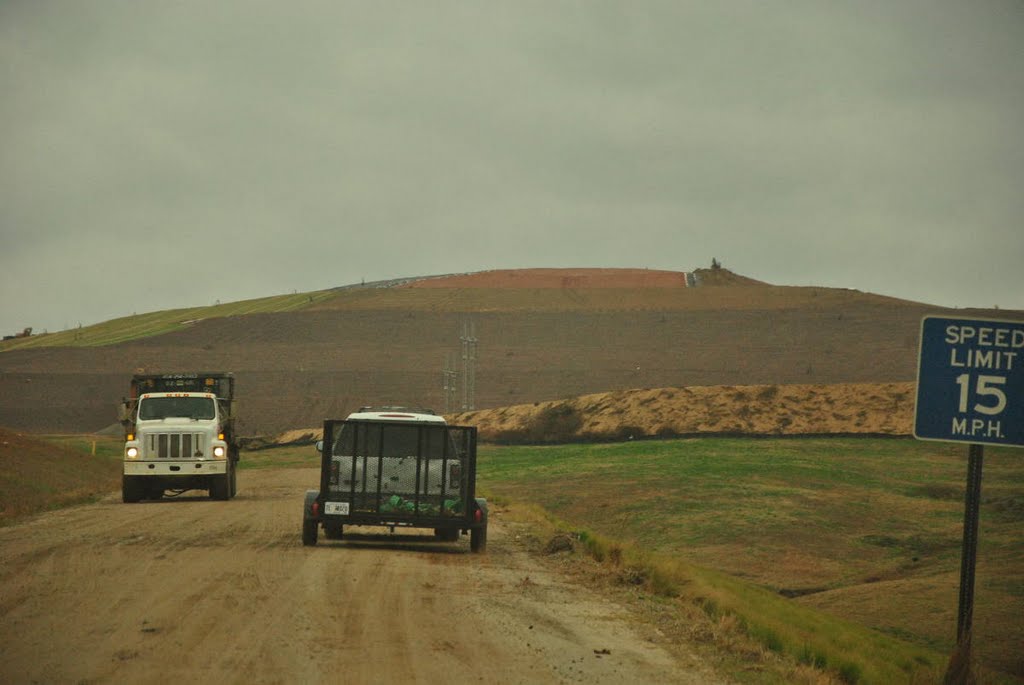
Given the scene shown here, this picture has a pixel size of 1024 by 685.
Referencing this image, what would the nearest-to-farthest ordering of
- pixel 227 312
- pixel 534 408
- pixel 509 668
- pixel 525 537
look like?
pixel 509 668
pixel 525 537
pixel 534 408
pixel 227 312

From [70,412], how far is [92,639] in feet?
300

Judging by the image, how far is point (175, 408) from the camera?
1276 inches

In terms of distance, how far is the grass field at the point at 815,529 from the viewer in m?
20.3

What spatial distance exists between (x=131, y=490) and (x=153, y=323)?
331ft

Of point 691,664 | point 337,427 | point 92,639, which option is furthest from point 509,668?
point 337,427

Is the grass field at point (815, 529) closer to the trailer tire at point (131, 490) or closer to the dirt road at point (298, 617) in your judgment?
the dirt road at point (298, 617)

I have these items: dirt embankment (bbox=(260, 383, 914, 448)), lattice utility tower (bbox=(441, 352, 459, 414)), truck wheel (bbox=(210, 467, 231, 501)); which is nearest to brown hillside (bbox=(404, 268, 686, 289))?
lattice utility tower (bbox=(441, 352, 459, 414))

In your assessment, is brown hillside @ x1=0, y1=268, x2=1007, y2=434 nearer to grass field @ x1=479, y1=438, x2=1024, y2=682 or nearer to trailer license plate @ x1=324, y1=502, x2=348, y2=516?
grass field @ x1=479, y1=438, x2=1024, y2=682

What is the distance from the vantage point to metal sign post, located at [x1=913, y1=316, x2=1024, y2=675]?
34.6ft

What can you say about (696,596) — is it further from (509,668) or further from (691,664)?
(509,668)

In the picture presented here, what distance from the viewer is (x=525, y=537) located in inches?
1005

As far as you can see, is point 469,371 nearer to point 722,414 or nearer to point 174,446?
point 722,414

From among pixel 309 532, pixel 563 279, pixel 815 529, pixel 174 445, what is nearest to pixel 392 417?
pixel 309 532

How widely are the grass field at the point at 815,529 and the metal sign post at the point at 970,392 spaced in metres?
3.01
